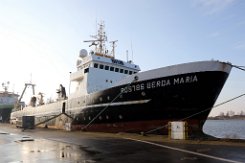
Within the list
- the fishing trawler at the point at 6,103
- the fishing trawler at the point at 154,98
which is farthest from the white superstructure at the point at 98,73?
the fishing trawler at the point at 6,103

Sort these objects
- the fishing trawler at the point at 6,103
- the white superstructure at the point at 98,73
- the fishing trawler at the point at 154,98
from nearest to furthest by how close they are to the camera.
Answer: the fishing trawler at the point at 154,98 → the white superstructure at the point at 98,73 → the fishing trawler at the point at 6,103

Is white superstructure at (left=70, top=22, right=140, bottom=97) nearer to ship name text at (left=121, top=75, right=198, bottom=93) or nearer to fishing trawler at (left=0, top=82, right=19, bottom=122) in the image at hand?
ship name text at (left=121, top=75, right=198, bottom=93)

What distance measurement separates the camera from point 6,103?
92500 mm

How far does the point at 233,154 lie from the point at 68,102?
26.0 m

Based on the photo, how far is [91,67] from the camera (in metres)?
32.1

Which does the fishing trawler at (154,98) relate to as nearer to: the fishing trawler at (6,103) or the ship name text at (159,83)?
the ship name text at (159,83)

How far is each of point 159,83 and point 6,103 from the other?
80.3 m

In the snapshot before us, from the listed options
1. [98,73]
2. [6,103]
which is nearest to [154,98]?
[98,73]

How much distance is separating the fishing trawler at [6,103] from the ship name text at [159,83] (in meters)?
71.1

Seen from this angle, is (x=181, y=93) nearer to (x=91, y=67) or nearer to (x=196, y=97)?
(x=196, y=97)

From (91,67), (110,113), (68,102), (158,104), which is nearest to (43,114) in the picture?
(68,102)

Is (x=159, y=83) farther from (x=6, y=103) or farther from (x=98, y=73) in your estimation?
(x=6, y=103)

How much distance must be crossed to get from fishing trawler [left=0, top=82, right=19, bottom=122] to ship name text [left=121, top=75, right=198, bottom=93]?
233 ft

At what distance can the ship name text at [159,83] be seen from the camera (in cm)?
2162
